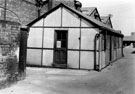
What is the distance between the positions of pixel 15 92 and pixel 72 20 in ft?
24.1

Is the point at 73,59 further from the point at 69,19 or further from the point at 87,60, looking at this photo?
the point at 69,19

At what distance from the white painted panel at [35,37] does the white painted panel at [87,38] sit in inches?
131

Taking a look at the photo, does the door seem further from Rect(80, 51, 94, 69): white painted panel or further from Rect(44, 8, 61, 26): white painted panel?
Rect(80, 51, 94, 69): white painted panel

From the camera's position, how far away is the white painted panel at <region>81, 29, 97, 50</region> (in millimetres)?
11539

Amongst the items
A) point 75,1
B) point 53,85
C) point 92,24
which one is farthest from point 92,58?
point 75,1

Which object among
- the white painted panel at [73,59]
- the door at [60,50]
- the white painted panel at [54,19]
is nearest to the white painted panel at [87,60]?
the white painted panel at [73,59]

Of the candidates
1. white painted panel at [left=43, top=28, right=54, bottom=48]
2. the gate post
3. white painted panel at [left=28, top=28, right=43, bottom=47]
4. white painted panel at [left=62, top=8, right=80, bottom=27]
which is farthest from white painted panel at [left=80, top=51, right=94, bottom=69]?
the gate post

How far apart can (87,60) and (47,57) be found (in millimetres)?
3092

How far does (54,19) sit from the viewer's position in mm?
12445

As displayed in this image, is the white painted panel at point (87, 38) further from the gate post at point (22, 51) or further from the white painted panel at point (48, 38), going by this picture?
the gate post at point (22, 51)

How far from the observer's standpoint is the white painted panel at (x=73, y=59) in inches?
465

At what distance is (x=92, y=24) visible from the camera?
1147 centimetres

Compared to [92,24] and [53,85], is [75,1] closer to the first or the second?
[92,24]

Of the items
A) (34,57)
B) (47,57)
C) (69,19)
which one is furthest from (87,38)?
(34,57)
